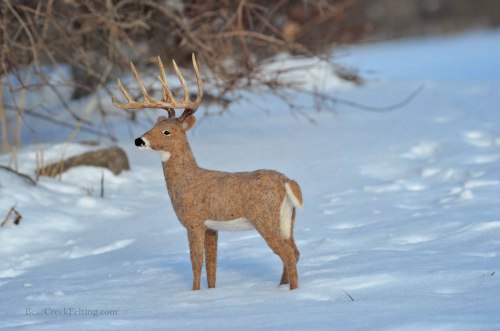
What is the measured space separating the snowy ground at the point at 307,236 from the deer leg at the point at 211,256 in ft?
0.24

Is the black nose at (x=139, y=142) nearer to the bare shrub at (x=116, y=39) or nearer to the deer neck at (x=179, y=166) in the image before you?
the deer neck at (x=179, y=166)

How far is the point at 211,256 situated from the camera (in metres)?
A: 4.46

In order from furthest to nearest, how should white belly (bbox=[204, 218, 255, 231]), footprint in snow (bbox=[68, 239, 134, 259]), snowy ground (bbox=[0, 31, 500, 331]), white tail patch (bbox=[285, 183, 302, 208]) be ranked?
footprint in snow (bbox=[68, 239, 134, 259]), white belly (bbox=[204, 218, 255, 231]), white tail patch (bbox=[285, 183, 302, 208]), snowy ground (bbox=[0, 31, 500, 331])

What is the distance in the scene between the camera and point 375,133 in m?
8.80

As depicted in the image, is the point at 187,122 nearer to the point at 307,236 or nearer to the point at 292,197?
the point at 292,197

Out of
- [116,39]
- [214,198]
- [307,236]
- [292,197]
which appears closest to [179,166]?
[214,198]

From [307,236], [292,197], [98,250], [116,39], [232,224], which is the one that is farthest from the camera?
[116,39]

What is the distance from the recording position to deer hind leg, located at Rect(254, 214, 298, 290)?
4.18 metres

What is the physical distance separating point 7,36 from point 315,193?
266 centimetres

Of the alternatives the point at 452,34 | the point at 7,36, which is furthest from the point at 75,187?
the point at 452,34

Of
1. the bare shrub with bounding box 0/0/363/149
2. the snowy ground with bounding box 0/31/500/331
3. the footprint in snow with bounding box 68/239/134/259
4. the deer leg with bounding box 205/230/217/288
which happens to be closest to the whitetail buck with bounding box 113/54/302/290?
the deer leg with bounding box 205/230/217/288

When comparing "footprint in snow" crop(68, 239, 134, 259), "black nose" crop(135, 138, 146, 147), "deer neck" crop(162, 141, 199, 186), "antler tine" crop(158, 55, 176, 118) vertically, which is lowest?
"footprint in snow" crop(68, 239, 134, 259)

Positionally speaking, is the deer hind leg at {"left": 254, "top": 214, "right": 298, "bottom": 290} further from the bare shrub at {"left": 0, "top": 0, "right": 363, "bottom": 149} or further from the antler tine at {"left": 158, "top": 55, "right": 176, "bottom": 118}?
the bare shrub at {"left": 0, "top": 0, "right": 363, "bottom": 149}

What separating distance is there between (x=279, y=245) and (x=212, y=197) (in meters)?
0.40
